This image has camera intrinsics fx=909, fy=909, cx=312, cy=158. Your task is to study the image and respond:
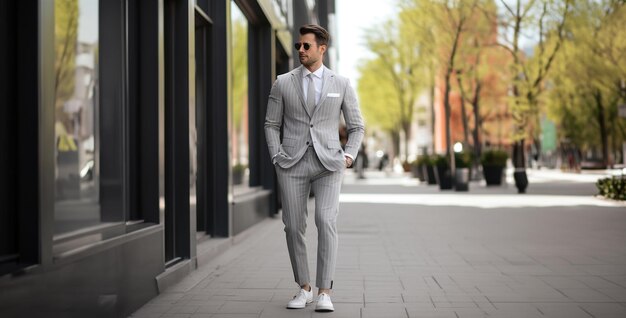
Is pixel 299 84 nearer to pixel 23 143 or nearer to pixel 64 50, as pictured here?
pixel 64 50

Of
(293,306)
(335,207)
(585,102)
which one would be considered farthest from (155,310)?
(585,102)

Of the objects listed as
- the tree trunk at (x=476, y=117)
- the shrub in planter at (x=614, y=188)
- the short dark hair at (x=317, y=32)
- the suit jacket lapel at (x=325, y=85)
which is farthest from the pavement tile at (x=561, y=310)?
the tree trunk at (x=476, y=117)

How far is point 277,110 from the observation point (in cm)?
618

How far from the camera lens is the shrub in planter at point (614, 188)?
19.9 m

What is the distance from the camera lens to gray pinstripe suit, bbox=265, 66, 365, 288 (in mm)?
6047

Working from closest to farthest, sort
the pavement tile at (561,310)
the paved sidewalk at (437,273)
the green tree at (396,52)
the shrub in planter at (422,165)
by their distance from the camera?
the pavement tile at (561,310) → the paved sidewalk at (437,273) → the shrub in planter at (422,165) → the green tree at (396,52)

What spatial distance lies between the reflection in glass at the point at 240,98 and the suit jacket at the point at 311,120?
6.51 meters

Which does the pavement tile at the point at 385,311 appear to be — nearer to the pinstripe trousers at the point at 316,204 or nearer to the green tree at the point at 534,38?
the pinstripe trousers at the point at 316,204

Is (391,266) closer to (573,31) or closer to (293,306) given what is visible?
(293,306)

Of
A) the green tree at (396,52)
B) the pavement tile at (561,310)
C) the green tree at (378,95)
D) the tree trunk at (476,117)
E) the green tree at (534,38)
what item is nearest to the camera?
the pavement tile at (561,310)

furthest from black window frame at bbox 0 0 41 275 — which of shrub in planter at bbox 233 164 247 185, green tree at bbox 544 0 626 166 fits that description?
green tree at bbox 544 0 626 166

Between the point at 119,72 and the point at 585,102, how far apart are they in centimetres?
5174

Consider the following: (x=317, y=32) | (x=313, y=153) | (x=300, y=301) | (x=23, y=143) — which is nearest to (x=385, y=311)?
(x=300, y=301)

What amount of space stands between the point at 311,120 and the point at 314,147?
0.64ft
